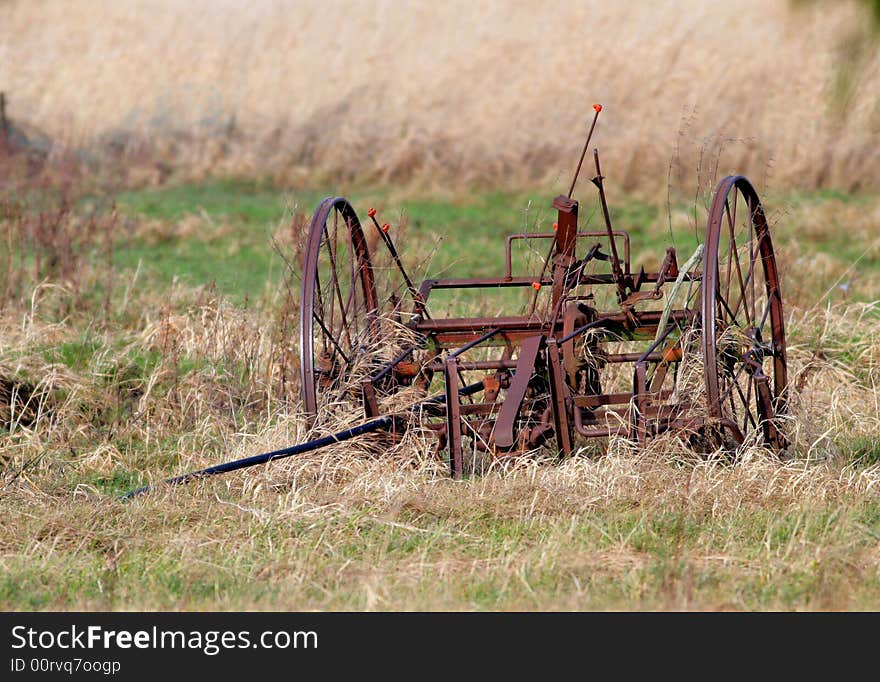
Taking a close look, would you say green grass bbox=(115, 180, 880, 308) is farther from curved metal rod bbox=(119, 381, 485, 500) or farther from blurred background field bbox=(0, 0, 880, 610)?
curved metal rod bbox=(119, 381, 485, 500)

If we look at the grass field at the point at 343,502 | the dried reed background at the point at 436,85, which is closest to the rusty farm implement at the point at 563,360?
the grass field at the point at 343,502

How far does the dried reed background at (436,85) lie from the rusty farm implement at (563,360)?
1039 cm

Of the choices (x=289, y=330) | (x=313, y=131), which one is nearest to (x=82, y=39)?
(x=313, y=131)

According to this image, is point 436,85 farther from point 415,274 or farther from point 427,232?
point 415,274

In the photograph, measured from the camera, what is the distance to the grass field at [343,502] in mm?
4605

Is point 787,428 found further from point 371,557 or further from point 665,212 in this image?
point 665,212

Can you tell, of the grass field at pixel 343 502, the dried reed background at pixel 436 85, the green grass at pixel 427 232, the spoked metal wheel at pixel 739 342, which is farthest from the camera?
the dried reed background at pixel 436 85

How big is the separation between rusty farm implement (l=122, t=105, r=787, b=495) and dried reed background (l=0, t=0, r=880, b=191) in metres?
10.4

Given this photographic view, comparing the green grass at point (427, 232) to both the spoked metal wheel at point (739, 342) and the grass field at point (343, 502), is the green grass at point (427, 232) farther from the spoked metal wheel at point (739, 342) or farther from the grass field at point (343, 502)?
the spoked metal wheel at point (739, 342)

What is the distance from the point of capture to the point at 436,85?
73.0 feet

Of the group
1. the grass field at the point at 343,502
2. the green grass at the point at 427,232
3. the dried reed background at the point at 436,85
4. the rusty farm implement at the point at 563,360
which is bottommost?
the grass field at the point at 343,502

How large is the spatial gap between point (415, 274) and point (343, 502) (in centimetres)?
218

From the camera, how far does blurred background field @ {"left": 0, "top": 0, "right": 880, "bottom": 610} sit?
4809 mm

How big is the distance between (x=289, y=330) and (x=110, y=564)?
10.9ft
